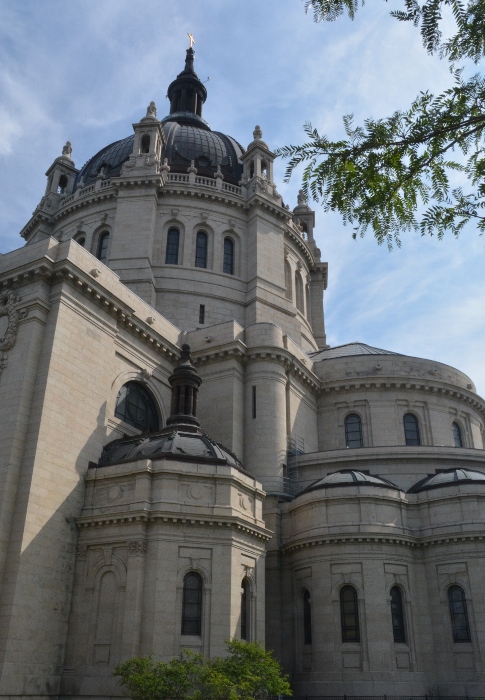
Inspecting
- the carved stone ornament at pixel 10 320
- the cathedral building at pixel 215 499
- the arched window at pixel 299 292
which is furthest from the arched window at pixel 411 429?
the carved stone ornament at pixel 10 320

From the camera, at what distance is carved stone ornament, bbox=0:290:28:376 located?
26672 mm

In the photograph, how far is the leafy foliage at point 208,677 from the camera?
19.2m

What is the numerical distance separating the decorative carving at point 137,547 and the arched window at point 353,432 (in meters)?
18.9

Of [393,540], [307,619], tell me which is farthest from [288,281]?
[307,619]

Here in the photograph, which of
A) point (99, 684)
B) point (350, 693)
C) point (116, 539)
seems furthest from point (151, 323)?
point (350, 693)

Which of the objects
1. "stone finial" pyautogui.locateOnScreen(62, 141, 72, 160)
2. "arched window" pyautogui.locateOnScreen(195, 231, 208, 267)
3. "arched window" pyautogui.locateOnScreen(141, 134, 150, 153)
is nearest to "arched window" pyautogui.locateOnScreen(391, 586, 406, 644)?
"arched window" pyautogui.locateOnScreen(195, 231, 208, 267)

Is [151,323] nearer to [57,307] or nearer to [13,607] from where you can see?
[57,307]

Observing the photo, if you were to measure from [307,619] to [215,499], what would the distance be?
7852 millimetres

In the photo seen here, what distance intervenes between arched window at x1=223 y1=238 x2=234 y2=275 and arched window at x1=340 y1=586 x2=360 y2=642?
24.3 m

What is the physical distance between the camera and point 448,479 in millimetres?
31250

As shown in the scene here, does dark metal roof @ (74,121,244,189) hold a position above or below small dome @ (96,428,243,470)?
above

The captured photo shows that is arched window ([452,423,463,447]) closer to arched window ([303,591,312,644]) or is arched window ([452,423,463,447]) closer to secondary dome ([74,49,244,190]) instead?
arched window ([303,591,312,644])

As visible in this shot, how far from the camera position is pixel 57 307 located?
88.7 ft

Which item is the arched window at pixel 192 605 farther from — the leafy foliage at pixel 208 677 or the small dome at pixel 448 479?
the small dome at pixel 448 479
